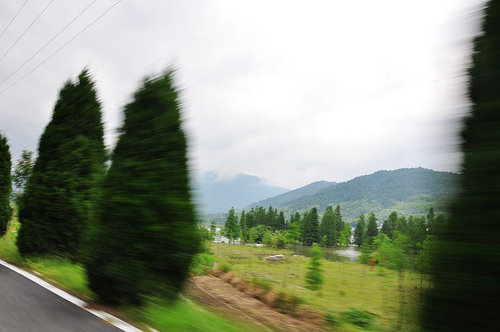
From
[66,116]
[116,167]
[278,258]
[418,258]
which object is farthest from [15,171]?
[418,258]

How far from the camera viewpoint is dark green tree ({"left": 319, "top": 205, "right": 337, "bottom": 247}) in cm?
6955

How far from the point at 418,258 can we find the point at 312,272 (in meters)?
10.7

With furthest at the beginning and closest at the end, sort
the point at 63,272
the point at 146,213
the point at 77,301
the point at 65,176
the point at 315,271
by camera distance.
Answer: the point at 315,271
the point at 65,176
the point at 63,272
the point at 77,301
the point at 146,213

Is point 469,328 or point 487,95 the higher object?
point 487,95

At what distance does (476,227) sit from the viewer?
6.42 feet

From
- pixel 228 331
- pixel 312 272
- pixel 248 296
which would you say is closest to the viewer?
pixel 228 331

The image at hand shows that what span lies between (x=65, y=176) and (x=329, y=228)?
70102mm

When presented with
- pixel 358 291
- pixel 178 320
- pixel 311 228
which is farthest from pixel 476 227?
pixel 311 228

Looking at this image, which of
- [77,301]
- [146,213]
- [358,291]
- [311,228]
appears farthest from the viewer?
[311,228]

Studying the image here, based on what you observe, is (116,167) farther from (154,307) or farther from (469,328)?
(469,328)

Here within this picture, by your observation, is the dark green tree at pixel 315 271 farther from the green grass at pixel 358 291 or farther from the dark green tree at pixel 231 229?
the dark green tree at pixel 231 229

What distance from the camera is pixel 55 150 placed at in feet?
25.6

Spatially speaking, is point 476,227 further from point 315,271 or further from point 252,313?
point 315,271

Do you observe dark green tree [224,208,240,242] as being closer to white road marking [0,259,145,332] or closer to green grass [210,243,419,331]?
green grass [210,243,419,331]
